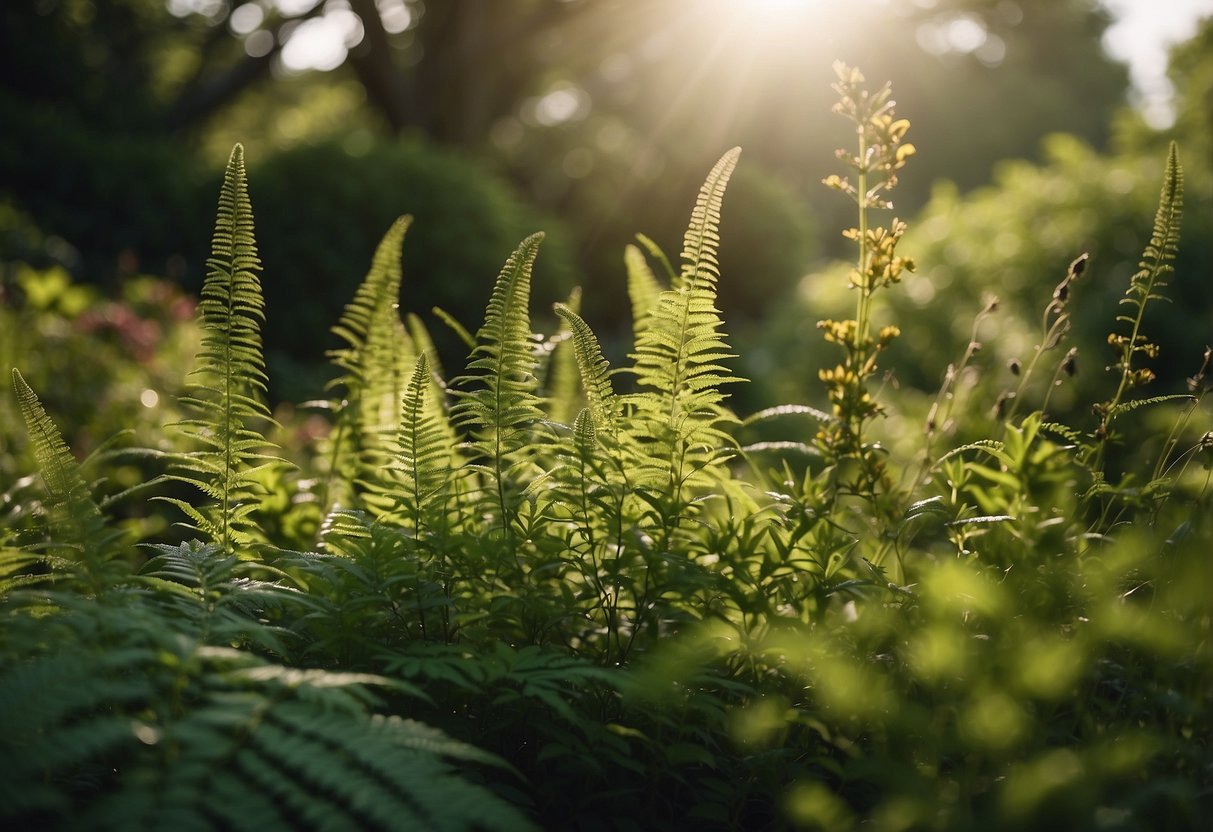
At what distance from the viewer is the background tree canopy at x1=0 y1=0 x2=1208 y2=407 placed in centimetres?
1035

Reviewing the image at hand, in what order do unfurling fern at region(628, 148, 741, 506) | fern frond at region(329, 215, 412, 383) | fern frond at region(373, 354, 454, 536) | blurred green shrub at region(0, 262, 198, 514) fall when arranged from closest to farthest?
fern frond at region(373, 354, 454, 536)
unfurling fern at region(628, 148, 741, 506)
fern frond at region(329, 215, 412, 383)
blurred green shrub at region(0, 262, 198, 514)

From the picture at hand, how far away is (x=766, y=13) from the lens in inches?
687

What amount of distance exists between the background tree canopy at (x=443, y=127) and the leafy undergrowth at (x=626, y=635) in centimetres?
111

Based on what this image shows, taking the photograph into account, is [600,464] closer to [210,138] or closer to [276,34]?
[276,34]

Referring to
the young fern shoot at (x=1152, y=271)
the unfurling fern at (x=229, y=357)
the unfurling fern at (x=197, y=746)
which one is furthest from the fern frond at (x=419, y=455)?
the young fern shoot at (x=1152, y=271)

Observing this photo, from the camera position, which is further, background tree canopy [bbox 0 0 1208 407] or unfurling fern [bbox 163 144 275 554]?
background tree canopy [bbox 0 0 1208 407]

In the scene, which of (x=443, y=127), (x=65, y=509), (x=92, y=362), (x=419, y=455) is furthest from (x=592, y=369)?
(x=443, y=127)

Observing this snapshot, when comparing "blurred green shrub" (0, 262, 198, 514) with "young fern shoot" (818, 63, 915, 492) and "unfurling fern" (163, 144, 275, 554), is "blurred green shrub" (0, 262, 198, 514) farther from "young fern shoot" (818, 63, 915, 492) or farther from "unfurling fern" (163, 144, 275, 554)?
"young fern shoot" (818, 63, 915, 492)

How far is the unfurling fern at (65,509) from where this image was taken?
1486 mm

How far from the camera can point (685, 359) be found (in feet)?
6.11

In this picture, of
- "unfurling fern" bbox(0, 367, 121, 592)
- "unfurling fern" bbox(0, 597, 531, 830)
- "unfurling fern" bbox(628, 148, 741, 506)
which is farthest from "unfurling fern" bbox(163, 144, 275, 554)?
"unfurling fern" bbox(628, 148, 741, 506)

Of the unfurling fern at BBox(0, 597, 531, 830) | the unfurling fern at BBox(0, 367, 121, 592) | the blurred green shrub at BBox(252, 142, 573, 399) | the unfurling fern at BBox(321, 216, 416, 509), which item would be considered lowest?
the unfurling fern at BBox(0, 597, 531, 830)

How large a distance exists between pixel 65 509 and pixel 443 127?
1586 cm

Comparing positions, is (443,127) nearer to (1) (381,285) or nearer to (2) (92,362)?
(2) (92,362)
